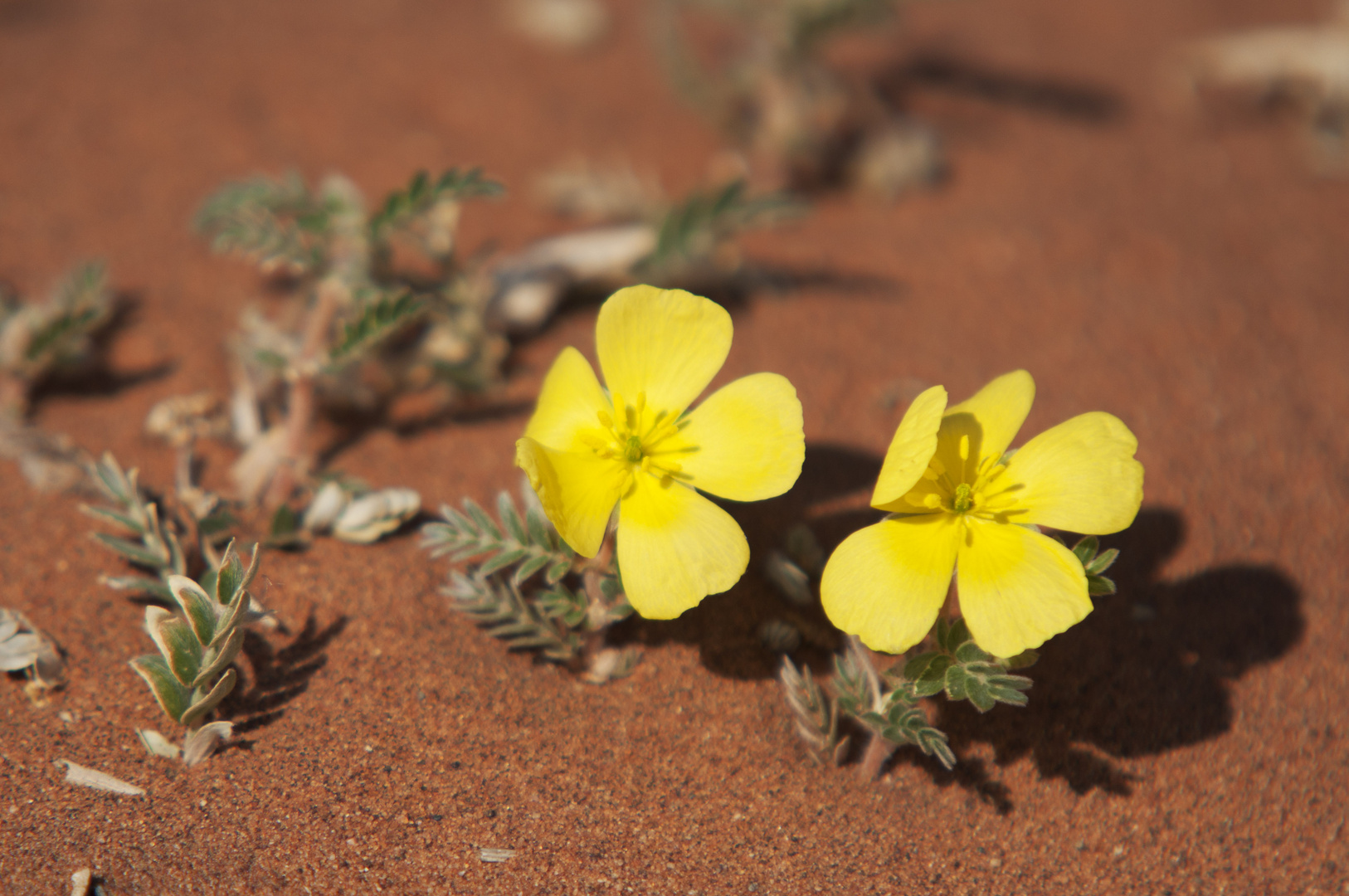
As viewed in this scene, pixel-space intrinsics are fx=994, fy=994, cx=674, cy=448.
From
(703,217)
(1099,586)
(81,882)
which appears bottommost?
(81,882)

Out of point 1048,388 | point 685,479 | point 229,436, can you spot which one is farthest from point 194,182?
point 1048,388

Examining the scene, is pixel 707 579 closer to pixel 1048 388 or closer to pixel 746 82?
pixel 1048 388

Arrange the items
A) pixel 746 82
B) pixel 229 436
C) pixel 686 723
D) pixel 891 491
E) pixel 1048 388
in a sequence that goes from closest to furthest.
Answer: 1. pixel 891 491
2. pixel 686 723
3. pixel 229 436
4. pixel 1048 388
5. pixel 746 82

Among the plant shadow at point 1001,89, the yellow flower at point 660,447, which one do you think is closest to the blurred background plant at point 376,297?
the yellow flower at point 660,447

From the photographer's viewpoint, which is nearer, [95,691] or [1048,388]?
[95,691]

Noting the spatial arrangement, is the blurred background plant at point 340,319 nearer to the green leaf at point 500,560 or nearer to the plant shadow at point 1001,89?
the green leaf at point 500,560

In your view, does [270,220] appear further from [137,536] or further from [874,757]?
[874,757]

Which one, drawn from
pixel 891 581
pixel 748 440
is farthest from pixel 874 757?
pixel 748 440
